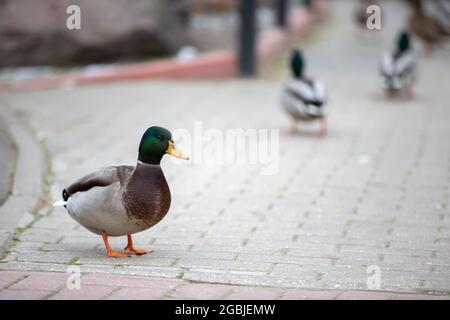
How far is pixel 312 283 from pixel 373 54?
32.9 ft

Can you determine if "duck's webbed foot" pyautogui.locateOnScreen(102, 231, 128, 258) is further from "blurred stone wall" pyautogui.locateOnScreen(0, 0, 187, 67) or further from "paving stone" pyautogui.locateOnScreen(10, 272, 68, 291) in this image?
"blurred stone wall" pyautogui.locateOnScreen(0, 0, 187, 67)

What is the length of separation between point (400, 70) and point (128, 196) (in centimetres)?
648

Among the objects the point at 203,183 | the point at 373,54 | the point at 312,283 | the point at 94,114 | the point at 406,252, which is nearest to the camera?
the point at 312,283

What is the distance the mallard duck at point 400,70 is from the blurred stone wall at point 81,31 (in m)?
3.19

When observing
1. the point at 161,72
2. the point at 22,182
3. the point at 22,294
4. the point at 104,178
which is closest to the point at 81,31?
the point at 161,72

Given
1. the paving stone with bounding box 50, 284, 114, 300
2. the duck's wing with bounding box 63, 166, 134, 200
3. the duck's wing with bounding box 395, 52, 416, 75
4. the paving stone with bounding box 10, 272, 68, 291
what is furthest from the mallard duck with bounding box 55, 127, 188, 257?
the duck's wing with bounding box 395, 52, 416, 75

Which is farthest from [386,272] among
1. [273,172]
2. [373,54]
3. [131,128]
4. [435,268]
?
[373,54]

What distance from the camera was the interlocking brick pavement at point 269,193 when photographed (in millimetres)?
4988

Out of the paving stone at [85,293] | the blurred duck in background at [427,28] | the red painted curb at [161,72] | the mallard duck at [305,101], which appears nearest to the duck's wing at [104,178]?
the paving stone at [85,293]

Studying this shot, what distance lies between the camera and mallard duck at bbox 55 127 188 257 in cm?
497

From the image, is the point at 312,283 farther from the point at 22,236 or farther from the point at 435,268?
the point at 22,236

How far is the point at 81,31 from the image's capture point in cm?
1164

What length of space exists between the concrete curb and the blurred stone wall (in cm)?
298
